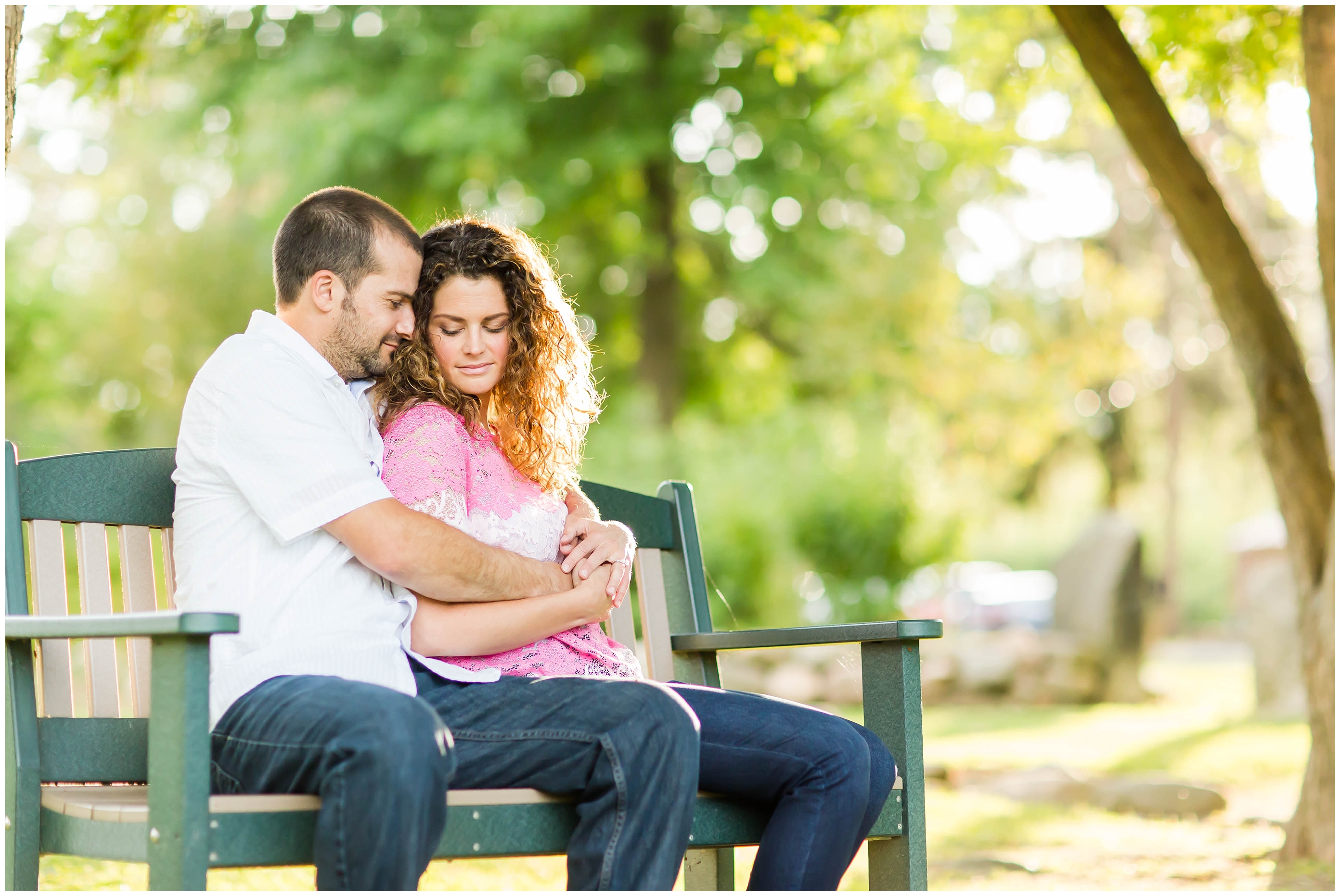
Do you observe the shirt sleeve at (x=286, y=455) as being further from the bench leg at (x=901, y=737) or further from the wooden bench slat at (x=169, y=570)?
the bench leg at (x=901, y=737)

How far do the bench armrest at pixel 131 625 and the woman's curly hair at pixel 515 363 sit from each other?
801 millimetres

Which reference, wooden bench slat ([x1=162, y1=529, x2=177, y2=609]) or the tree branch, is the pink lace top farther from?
the tree branch

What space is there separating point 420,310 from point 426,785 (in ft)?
3.85

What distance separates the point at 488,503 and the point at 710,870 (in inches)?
45.9

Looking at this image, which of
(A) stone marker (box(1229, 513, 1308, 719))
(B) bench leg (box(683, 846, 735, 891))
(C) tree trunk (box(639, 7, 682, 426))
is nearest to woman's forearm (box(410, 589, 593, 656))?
(B) bench leg (box(683, 846, 735, 891))

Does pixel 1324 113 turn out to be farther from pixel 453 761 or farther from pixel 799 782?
pixel 453 761

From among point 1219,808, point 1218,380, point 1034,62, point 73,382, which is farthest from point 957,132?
point 1218,380

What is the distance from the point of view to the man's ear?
2.65 m

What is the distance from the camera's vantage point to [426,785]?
79.7 inches

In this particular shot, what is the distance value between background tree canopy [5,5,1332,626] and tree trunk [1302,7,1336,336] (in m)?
0.62

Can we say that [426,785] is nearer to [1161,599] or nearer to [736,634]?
[736,634]

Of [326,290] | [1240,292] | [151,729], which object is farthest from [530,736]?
[1240,292]

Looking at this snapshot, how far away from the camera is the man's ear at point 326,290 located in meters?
2.65

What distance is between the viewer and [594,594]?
268cm
